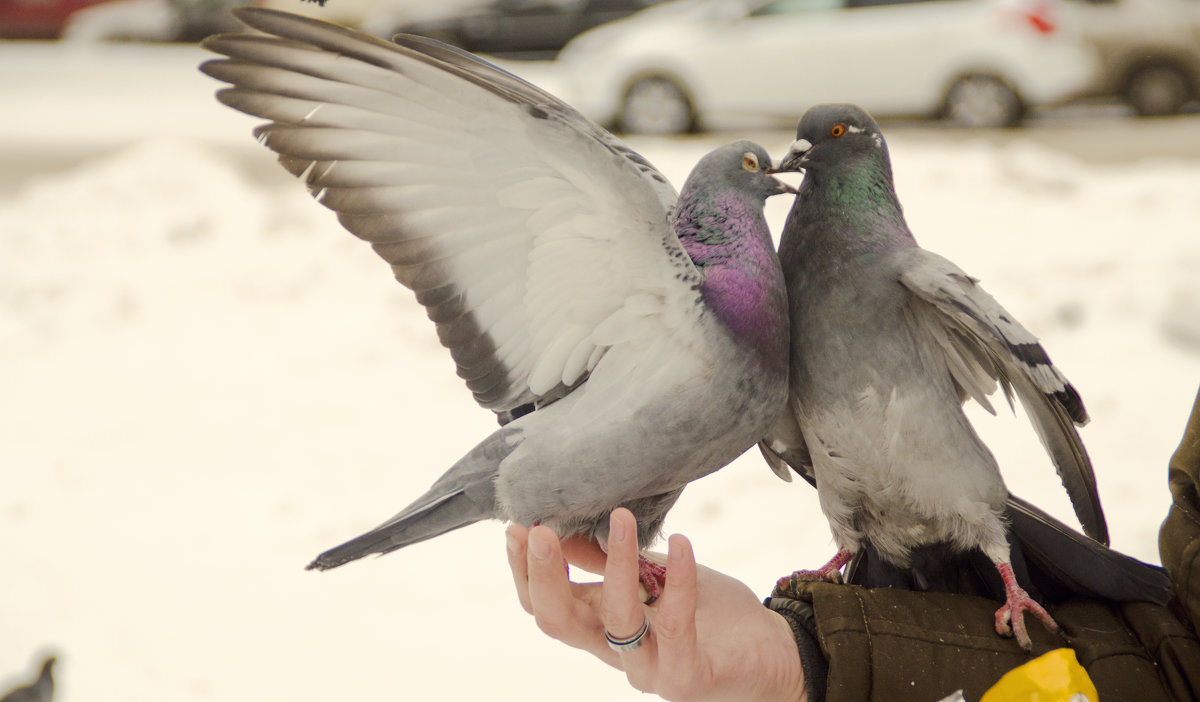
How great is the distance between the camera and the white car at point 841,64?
520cm

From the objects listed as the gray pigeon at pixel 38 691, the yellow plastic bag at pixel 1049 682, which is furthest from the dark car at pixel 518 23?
the yellow plastic bag at pixel 1049 682

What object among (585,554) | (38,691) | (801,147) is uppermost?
(801,147)

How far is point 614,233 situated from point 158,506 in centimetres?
311

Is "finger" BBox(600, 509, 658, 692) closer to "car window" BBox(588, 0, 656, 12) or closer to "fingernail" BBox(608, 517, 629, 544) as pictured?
"fingernail" BBox(608, 517, 629, 544)

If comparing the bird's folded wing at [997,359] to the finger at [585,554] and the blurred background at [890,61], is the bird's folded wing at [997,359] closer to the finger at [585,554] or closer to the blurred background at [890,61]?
the finger at [585,554]

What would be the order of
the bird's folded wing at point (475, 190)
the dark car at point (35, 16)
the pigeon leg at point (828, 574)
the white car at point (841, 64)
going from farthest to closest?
the dark car at point (35, 16)
the white car at point (841, 64)
the pigeon leg at point (828, 574)
the bird's folded wing at point (475, 190)

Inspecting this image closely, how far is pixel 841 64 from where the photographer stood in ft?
16.8

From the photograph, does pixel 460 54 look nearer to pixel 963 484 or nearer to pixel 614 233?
pixel 614 233

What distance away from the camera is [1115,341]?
141 inches

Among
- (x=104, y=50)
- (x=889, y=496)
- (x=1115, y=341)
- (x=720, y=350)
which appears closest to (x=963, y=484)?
(x=889, y=496)

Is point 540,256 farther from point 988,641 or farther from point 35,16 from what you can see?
point 35,16

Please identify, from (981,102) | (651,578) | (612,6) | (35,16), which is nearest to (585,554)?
(651,578)

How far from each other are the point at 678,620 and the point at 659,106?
4.77 m

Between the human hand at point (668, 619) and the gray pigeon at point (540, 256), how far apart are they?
1.8 inches
